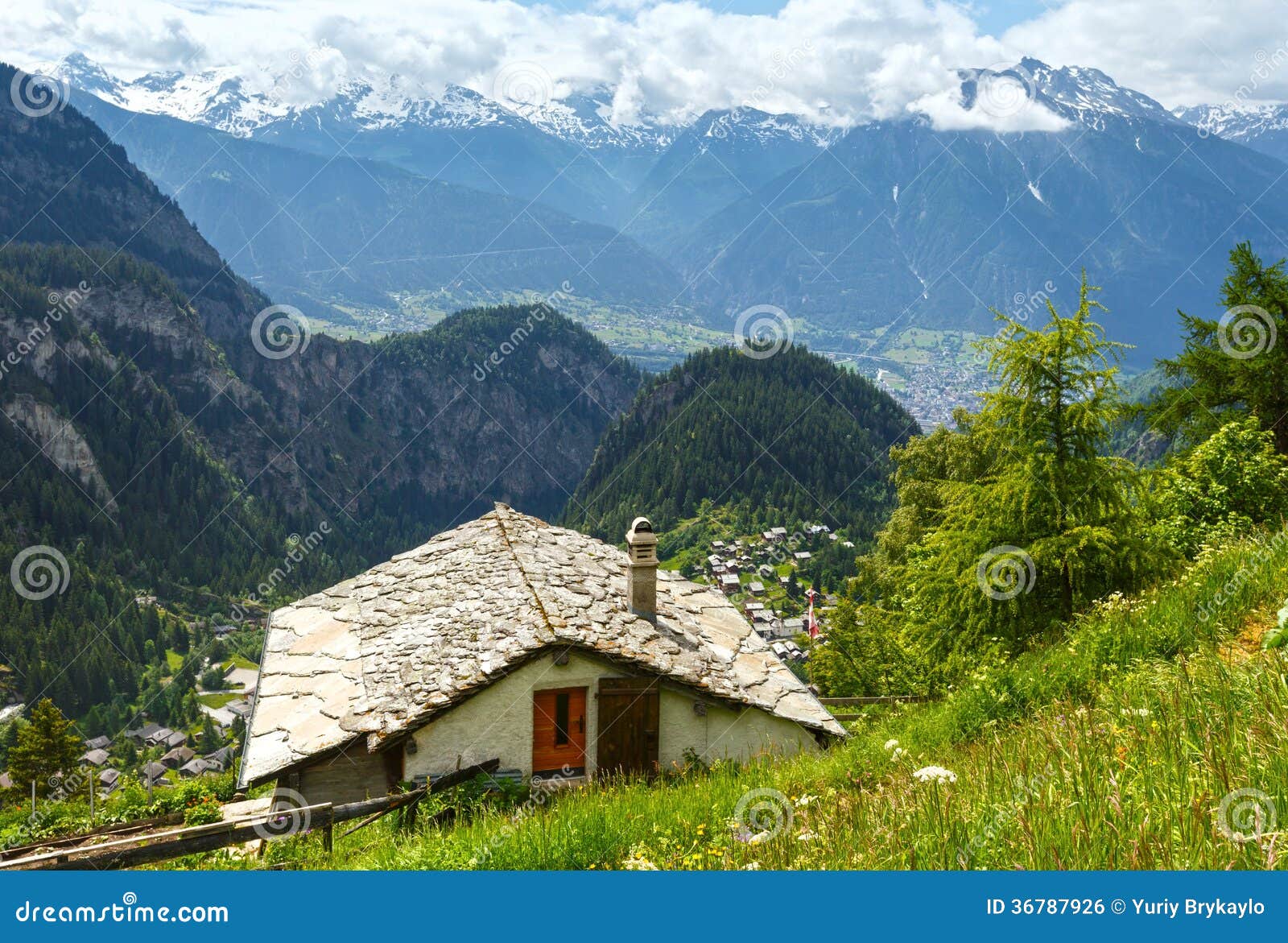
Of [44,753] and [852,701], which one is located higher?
[852,701]

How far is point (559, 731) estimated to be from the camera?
50.0 feet

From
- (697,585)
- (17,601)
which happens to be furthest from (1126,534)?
(17,601)

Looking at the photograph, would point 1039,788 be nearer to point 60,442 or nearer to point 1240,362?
point 1240,362

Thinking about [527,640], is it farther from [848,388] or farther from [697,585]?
[848,388]

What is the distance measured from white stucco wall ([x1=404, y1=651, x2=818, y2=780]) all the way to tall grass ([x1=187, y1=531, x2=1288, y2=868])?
3.67 m

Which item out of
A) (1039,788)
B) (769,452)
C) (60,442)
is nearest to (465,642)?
(1039,788)

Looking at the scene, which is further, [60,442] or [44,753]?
[60,442]

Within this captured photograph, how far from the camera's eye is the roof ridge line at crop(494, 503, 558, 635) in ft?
49.9

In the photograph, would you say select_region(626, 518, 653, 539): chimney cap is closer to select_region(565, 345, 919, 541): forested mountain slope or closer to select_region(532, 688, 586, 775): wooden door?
select_region(532, 688, 586, 775): wooden door

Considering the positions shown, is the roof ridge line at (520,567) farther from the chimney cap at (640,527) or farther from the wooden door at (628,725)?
the chimney cap at (640,527)

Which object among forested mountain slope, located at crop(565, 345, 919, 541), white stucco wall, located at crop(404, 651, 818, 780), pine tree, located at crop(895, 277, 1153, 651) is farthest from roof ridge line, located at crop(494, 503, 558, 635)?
forested mountain slope, located at crop(565, 345, 919, 541)

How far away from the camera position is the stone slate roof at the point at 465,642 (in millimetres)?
14422

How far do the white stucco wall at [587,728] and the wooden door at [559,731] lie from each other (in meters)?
0.12

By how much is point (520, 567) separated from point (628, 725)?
410 cm
